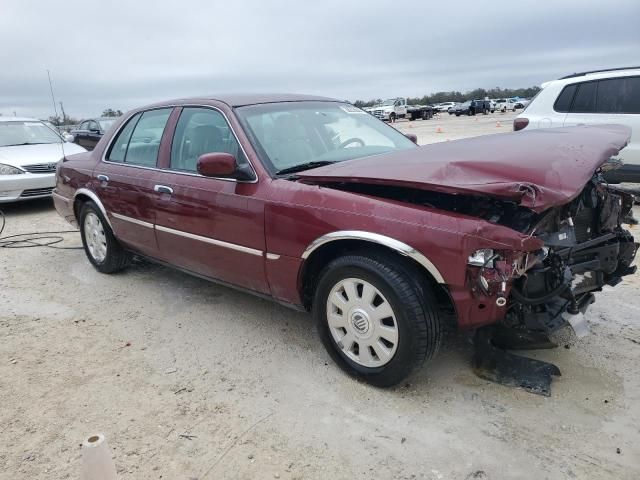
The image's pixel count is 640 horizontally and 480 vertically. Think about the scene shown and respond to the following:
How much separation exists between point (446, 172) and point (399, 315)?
0.77 meters

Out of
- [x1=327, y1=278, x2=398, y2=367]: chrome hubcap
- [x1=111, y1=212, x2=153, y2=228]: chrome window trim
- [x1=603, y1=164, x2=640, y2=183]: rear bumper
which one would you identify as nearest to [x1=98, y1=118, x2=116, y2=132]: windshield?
[x1=111, y1=212, x2=153, y2=228]: chrome window trim

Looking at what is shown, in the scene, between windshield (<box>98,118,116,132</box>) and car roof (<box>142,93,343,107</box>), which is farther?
windshield (<box>98,118,116,132</box>)

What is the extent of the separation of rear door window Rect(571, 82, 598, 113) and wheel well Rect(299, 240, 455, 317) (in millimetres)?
5382

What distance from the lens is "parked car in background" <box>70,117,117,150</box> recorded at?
1475 centimetres

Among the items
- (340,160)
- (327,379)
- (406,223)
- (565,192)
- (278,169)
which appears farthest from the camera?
(340,160)

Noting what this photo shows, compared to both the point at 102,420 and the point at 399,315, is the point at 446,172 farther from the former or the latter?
the point at 102,420

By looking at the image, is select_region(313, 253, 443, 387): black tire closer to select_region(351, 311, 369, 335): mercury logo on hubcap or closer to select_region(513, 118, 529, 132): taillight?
select_region(351, 311, 369, 335): mercury logo on hubcap

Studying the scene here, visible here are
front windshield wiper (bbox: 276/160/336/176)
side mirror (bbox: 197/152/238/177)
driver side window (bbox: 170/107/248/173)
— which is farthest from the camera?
driver side window (bbox: 170/107/248/173)

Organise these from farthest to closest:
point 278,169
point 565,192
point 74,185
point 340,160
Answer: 1. point 74,185
2. point 340,160
3. point 278,169
4. point 565,192

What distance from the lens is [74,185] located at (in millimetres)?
5262

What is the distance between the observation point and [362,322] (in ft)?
9.67

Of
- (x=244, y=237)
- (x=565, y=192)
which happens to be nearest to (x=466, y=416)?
(x=565, y=192)

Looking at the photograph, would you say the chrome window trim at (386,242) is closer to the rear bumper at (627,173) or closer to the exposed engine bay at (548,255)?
the exposed engine bay at (548,255)

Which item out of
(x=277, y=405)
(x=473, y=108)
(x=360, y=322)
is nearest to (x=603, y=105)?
(x=360, y=322)
